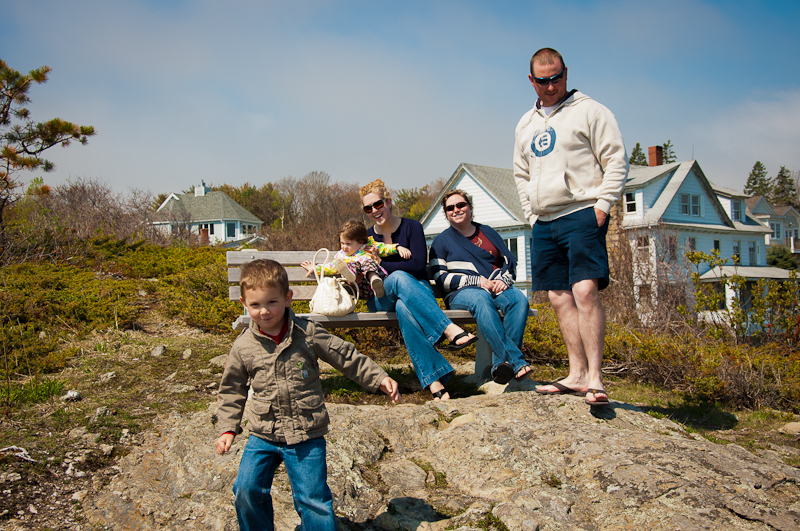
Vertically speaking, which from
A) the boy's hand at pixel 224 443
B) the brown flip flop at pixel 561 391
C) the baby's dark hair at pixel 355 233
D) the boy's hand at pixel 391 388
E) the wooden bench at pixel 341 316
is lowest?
the brown flip flop at pixel 561 391

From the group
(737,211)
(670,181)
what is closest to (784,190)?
(737,211)

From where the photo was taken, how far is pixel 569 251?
354 cm

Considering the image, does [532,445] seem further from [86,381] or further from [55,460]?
[86,381]

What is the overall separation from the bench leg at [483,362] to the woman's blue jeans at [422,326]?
1.80 feet

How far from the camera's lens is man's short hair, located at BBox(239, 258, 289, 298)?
2.21 m

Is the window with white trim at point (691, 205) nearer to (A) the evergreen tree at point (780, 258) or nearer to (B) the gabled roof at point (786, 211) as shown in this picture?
(A) the evergreen tree at point (780, 258)

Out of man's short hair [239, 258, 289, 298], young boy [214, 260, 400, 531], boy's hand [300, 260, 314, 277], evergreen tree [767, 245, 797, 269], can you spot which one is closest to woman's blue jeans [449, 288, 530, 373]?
boy's hand [300, 260, 314, 277]

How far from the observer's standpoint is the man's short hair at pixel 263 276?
2213 mm

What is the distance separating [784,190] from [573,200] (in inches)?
3014

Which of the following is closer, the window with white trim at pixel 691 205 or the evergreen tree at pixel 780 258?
the window with white trim at pixel 691 205

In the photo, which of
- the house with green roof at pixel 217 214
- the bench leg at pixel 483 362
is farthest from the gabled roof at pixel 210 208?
the bench leg at pixel 483 362

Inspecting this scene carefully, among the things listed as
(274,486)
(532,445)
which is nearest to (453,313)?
(532,445)

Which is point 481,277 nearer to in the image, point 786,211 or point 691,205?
point 691,205

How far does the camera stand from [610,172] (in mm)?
3426
